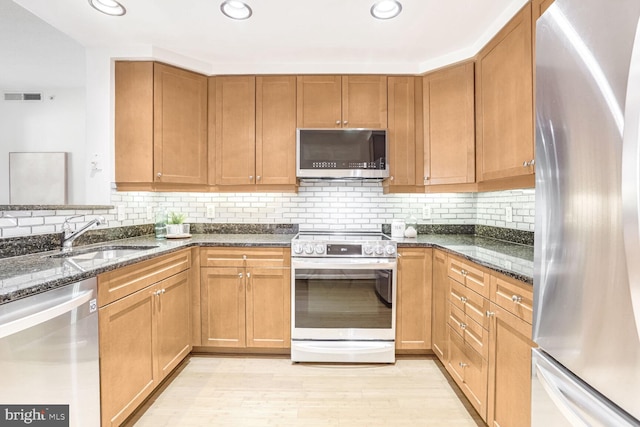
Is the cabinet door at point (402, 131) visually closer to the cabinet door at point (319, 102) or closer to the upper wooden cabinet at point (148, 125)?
the cabinet door at point (319, 102)

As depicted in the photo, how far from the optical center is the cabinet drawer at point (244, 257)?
2.43 meters

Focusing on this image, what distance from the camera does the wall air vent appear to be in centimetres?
171

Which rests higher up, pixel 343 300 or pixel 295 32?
pixel 295 32

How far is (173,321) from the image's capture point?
212 centimetres

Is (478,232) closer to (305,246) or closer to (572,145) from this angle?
(305,246)

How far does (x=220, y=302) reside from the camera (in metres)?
2.44

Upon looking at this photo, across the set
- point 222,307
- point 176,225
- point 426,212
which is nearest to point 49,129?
point 176,225

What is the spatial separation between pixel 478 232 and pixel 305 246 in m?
1.68

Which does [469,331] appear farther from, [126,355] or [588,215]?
[126,355]

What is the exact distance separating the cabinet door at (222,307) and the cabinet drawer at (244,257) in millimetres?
56

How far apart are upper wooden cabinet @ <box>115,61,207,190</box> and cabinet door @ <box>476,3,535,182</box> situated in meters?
2.38

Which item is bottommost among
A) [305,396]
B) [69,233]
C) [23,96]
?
[305,396]

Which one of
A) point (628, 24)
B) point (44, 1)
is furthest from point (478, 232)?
point (44, 1)

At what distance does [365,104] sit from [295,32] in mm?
823
